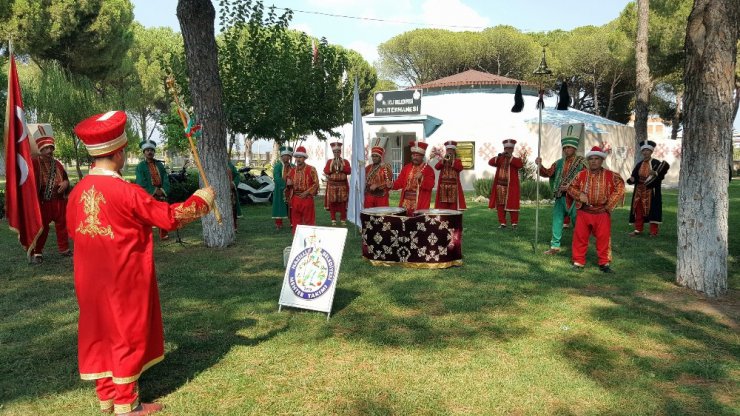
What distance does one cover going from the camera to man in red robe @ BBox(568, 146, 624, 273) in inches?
297

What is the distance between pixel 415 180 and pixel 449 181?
123 centimetres

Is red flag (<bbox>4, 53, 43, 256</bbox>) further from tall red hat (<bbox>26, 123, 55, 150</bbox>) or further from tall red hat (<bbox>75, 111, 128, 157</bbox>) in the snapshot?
tall red hat (<bbox>26, 123, 55, 150</bbox>)

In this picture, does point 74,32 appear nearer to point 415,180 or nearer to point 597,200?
point 415,180

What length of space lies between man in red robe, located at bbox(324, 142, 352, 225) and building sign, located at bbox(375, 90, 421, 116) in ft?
44.7

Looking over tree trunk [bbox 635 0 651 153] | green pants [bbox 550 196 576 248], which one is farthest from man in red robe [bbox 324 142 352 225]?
tree trunk [bbox 635 0 651 153]

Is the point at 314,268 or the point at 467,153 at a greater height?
the point at 467,153

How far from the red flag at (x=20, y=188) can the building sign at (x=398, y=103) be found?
20787 mm

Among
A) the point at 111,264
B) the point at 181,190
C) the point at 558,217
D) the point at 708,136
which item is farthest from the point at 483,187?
the point at 111,264

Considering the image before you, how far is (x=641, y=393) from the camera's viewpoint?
3.92 metres

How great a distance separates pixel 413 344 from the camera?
495cm

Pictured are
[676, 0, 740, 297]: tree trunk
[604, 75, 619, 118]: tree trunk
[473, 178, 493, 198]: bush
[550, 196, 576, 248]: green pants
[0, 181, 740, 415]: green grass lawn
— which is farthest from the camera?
[604, 75, 619, 118]: tree trunk

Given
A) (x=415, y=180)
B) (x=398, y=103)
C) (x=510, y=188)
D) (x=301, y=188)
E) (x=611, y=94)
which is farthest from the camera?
(x=611, y=94)

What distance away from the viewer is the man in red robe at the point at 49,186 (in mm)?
8820

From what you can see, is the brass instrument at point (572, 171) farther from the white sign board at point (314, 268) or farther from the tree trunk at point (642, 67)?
the tree trunk at point (642, 67)
